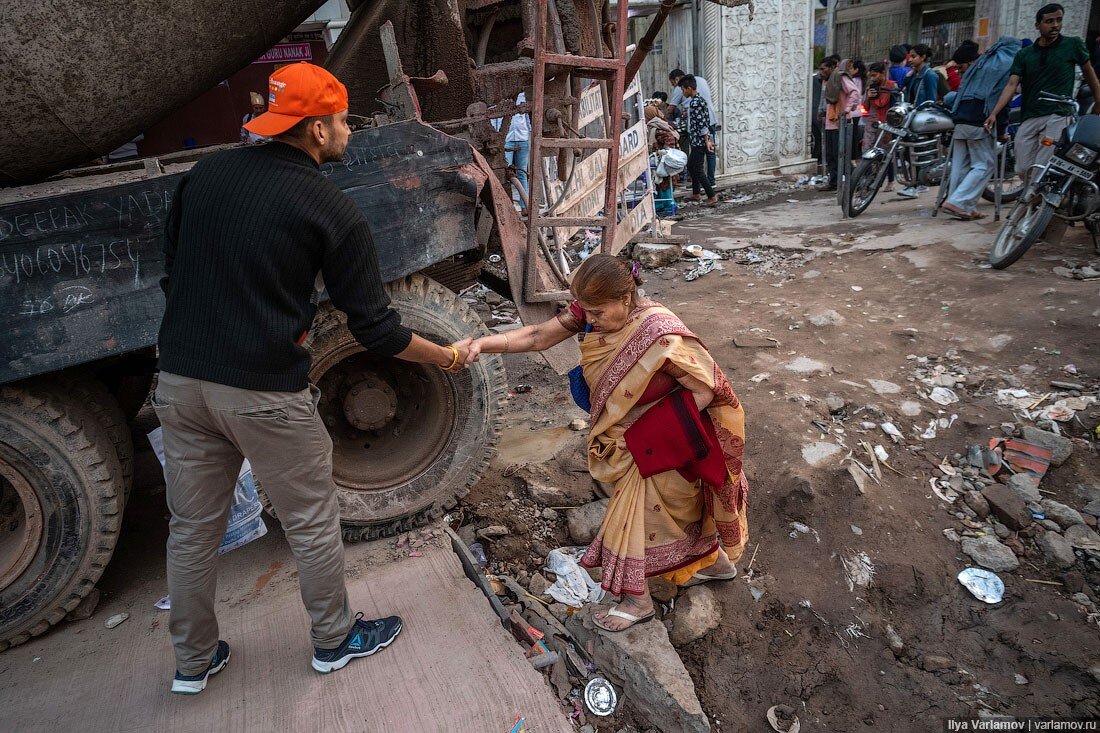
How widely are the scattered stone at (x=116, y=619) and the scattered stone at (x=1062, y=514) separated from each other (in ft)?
12.9

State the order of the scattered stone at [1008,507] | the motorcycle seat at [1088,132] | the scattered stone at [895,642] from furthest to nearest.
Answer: the motorcycle seat at [1088,132] < the scattered stone at [1008,507] < the scattered stone at [895,642]

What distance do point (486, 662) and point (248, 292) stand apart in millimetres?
1412

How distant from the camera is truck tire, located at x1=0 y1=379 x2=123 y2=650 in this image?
2.29m

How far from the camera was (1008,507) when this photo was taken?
9.68ft

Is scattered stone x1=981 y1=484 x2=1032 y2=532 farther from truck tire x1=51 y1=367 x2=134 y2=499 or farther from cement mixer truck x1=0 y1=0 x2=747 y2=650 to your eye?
truck tire x1=51 y1=367 x2=134 y2=499

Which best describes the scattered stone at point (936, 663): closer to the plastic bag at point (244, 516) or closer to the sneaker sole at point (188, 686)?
the sneaker sole at point (188, 686)

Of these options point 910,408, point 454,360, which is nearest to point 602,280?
point 454,360

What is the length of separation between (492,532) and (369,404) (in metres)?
0.81

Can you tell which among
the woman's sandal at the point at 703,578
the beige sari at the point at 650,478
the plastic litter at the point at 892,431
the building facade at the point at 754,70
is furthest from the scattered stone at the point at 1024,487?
the building facade at the point at 754,70

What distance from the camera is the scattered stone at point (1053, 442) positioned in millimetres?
3195

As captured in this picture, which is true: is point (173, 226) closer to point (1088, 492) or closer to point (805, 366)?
point (805, 366)

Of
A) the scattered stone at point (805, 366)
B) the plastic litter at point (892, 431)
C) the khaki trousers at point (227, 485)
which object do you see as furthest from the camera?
the scattered stone at point (805, 366)

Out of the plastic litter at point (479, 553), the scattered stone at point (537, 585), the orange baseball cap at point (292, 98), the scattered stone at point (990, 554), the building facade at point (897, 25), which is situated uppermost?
the building facade at point (897, 25)

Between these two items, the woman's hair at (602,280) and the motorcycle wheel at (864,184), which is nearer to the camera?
the woman's hair at (602,280)
